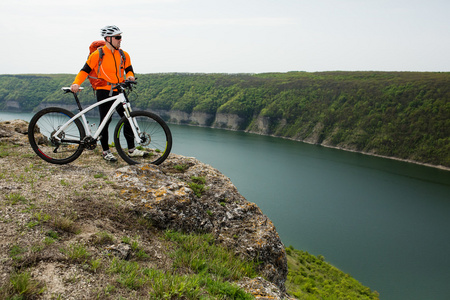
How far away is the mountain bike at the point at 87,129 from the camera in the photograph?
18.1 ft

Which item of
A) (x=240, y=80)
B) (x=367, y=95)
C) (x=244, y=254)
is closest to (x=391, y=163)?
(x=367, y=95)

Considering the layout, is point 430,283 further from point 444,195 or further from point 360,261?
point 444,195

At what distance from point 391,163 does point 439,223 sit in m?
41.3

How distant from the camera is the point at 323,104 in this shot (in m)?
120

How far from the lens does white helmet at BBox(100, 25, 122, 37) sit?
18.0 feet

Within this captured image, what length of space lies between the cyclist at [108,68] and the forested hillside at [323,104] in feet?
300

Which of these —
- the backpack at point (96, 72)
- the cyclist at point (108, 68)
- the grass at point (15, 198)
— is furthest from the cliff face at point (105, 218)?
the backpack at point (96, 72)

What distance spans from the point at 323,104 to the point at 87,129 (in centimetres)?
12508

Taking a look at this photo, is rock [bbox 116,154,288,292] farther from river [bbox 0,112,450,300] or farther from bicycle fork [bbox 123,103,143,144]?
river [bbox 0,112,450,300]

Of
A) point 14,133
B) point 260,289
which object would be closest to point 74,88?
point 14,133

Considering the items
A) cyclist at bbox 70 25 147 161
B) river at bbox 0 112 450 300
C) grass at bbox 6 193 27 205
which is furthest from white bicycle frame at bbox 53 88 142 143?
river at bbox 0 112 450 300

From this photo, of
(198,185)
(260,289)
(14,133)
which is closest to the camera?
(260,289)

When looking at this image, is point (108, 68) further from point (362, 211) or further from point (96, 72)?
point (362, 211)

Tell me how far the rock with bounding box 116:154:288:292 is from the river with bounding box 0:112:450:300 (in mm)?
24048
